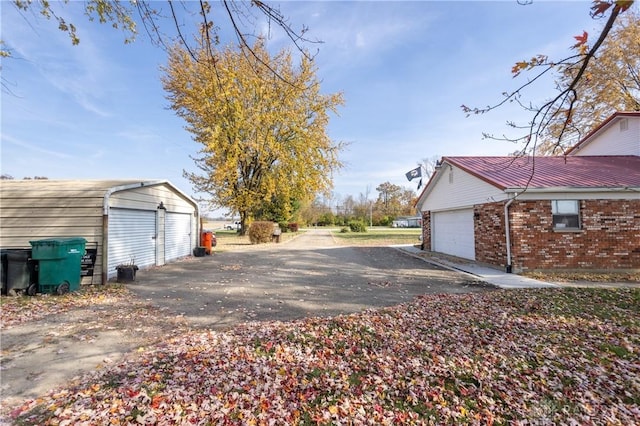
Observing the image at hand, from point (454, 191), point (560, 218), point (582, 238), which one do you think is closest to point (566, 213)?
point (560, 218)

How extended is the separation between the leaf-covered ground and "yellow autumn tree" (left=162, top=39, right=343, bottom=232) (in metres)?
17.7

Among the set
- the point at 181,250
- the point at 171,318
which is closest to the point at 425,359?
the point at 171,318

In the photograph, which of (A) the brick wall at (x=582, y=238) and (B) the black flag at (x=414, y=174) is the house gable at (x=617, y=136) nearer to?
(A) the brick wall at (x=582, y=238)

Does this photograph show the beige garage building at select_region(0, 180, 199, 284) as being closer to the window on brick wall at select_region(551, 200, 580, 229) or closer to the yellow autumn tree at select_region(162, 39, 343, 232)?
the yellow autumn tree at select_region(162, 39, 343, 232)

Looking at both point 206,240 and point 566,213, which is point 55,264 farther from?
point 566,213

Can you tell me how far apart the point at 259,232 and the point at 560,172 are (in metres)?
17.4

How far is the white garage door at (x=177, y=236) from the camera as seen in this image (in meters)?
13.0

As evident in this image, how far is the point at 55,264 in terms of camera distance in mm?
6953

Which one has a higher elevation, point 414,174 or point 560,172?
point 414,174

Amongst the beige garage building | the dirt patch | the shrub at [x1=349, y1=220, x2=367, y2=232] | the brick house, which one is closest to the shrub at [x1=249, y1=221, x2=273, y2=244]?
the beige garage building

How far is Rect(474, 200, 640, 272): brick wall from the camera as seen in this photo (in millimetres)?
9641

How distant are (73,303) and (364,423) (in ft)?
22.3

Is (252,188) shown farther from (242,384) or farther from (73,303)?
(242,384)

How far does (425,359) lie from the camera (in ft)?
12.0
